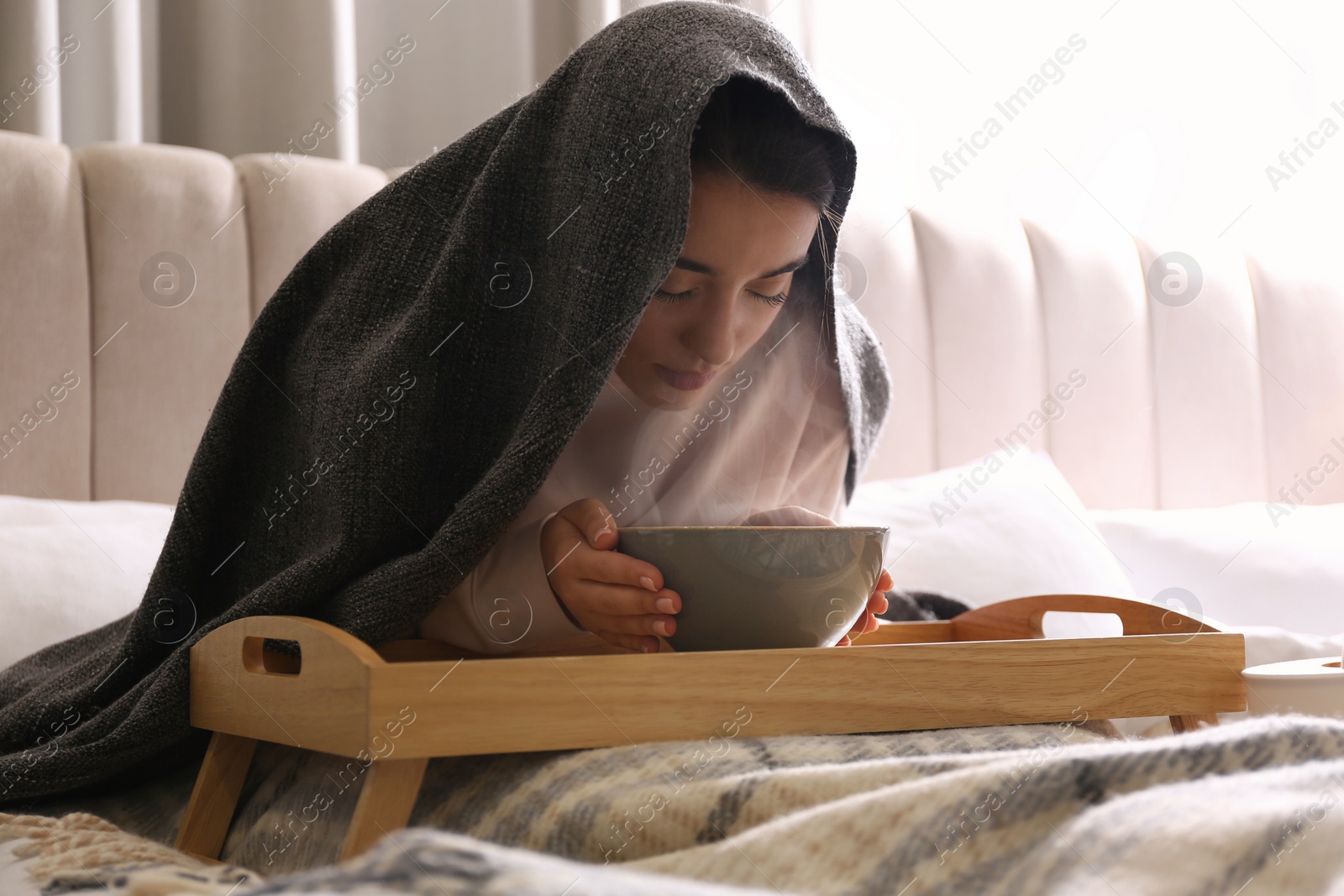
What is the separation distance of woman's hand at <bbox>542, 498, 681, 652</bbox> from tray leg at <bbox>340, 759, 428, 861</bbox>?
171mm

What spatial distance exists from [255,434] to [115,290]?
0.64 meters

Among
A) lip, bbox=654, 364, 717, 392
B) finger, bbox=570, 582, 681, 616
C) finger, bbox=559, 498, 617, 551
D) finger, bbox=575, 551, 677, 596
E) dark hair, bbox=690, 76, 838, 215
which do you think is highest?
dark hair, bbox=690, 76, 838, 215

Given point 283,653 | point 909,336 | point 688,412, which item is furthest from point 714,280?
point 909,336

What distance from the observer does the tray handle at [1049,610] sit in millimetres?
821

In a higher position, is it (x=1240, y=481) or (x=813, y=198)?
(x=813, y=198)

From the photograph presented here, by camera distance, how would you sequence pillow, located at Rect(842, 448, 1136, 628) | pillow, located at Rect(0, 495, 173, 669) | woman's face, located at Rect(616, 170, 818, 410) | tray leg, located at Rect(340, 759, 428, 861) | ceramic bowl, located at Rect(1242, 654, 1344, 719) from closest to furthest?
1. tray leg, located at Rect(340, 759, 428, 861)
2. ceramic bowl, located at Rect(1242, 654, 1344, 719)
3. woman's face, located at Rect(616, 170, 818, 410)
4. pillow, located at Rect(0, 495, 173, 669)
5. pillow, located at Rect(842, 448, 1136, 628)

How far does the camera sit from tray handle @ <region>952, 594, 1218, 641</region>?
0.82 meters

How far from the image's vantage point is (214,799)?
0.67 metres

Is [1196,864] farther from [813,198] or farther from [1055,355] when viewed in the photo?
[1055,355]

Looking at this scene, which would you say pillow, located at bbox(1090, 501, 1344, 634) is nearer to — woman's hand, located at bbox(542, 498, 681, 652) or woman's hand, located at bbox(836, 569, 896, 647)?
woman's hand, located at bbox(836, 569, 896, 647)

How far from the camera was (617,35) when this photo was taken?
73 centimetres

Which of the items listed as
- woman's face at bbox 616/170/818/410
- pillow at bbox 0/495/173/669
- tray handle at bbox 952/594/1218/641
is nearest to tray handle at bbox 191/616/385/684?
woman's face at bbox 616/170/818/410

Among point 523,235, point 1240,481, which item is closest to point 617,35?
point 523,235

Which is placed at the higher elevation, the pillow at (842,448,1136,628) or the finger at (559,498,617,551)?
the finger at (559,498,617,551)
